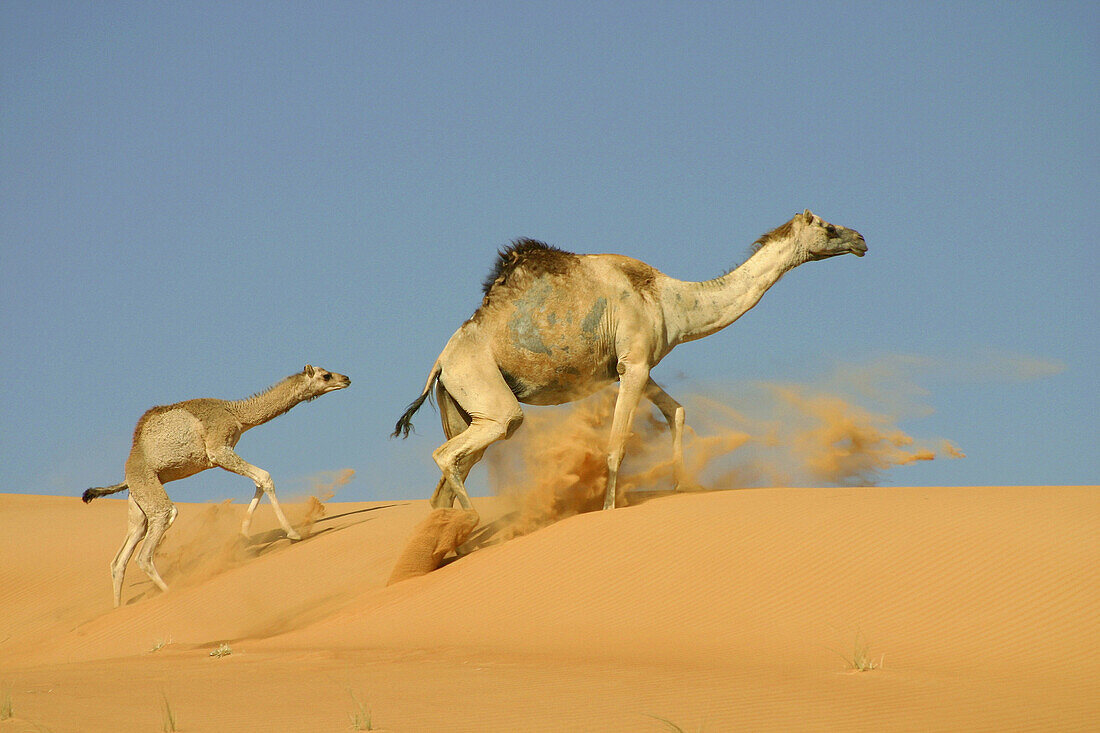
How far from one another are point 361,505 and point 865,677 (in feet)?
56.8

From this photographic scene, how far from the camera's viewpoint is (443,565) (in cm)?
1426

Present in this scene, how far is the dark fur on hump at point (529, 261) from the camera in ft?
49.2

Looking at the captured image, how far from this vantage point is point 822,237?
52.1 ft

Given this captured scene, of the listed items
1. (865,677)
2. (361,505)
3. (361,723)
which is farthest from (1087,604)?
(361,505)

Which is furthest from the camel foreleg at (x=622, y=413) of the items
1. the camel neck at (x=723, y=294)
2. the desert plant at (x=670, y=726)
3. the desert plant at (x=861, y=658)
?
the desert plant at (x=670, y=726)

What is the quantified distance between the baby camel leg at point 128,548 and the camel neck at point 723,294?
342 inches

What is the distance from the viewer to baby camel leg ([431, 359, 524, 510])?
1429 centimetres

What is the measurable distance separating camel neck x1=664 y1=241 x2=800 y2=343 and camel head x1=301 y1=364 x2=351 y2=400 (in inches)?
277

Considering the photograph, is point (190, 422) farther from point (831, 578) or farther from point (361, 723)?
point (361, 723)

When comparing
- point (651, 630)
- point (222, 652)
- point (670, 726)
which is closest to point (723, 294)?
point (651, 630)

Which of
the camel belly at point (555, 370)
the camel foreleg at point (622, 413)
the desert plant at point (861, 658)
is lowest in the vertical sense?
the desert plant at point (861, 658)

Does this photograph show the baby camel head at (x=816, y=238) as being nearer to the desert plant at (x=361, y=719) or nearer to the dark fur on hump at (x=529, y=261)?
the dark fur on hump at (x=529, y=261)

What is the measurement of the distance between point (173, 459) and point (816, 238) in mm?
10184

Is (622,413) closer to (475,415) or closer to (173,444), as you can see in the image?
(475,415)
